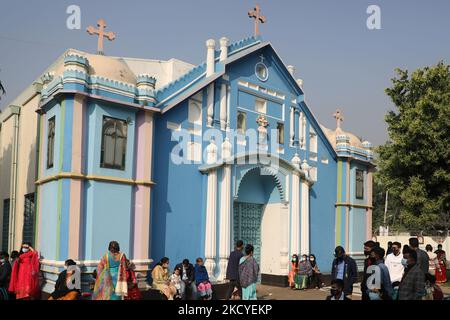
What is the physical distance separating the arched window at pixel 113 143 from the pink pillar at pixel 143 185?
413 mm

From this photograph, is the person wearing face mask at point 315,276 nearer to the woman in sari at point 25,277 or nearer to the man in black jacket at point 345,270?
the man in black jacket at point 345,270

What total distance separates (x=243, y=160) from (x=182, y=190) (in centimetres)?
229

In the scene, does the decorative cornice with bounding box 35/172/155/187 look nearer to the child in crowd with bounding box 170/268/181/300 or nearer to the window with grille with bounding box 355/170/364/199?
the child in crowd with bounding box 170/268/181/300

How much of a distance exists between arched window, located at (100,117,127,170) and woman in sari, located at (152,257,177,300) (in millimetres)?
2551

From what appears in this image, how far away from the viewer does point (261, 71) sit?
16.4 m

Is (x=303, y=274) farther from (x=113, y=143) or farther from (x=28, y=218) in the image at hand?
(x=28, y=218)

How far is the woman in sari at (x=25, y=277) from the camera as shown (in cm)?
970

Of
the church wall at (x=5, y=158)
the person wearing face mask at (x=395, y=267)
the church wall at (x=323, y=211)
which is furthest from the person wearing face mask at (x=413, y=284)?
the church wall at (x=5, y=158)

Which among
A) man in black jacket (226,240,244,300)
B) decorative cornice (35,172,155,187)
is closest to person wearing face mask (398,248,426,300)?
man in black jacket (226,240,244,300)

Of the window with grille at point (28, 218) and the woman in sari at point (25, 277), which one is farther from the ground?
the window with grille at point (28, 218)

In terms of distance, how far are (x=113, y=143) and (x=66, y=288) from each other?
4316 mm

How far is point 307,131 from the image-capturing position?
17.8 metres

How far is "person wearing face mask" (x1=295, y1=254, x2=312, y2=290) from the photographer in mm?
15320
